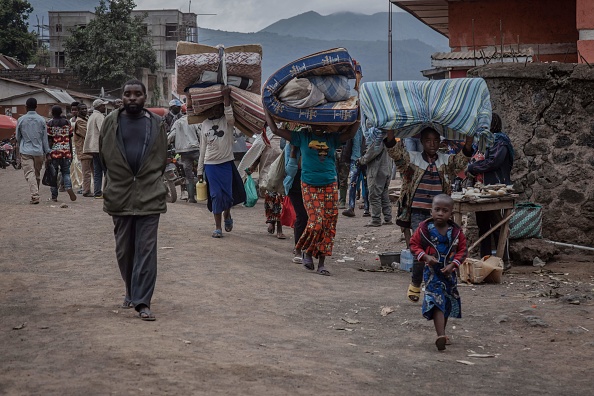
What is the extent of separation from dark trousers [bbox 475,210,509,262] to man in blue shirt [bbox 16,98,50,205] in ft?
27.6

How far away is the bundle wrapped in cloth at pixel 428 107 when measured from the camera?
9.18m

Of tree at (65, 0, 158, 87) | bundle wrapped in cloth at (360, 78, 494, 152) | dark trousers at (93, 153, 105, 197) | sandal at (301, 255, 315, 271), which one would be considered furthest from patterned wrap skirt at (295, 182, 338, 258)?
tree at (65, 0, 158, 87)

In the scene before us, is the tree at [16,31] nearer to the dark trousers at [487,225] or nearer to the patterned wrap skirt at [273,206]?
the patterned wrap skirt at [273,206]

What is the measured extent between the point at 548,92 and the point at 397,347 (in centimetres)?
556

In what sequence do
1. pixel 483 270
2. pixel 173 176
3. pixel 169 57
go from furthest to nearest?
pixel 169 57
pixel 173 176
pixel 483 270

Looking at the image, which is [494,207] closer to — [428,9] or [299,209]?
[299,209]

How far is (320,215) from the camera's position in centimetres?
1016

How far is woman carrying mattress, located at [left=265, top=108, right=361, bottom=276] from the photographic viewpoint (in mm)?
10148

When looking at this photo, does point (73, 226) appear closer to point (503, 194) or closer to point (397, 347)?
point (503, 194)

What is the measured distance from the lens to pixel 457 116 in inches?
361

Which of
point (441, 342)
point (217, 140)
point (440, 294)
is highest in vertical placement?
Answer: point (217, 140)

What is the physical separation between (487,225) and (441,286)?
12.7 ft

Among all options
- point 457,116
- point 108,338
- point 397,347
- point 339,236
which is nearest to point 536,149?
point 457,116

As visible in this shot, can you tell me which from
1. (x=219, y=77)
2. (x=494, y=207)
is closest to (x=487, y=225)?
(x=494, y=207)
